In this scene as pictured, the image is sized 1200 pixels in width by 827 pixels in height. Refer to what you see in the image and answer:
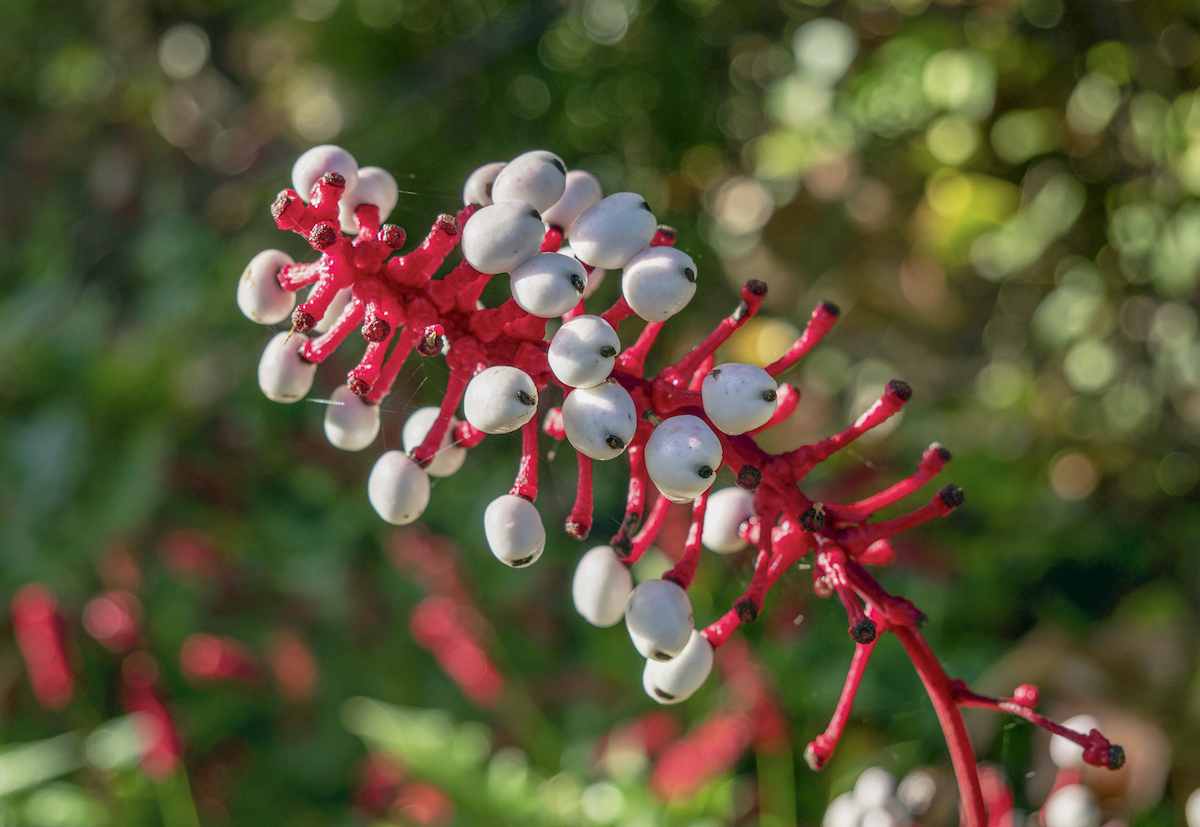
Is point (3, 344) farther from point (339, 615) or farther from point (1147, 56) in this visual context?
point (1147, 56)

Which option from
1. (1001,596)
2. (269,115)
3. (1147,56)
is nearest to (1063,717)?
(1001,596)

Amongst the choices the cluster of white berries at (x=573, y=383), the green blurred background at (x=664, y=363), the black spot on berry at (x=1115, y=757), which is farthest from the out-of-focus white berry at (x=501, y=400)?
the green blurred background at (x=664, y=363)

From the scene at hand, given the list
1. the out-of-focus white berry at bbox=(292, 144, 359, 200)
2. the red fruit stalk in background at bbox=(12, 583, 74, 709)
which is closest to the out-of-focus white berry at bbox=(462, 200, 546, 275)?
the out-of-focus white berry at bbox=(292, 144, 359, 200)

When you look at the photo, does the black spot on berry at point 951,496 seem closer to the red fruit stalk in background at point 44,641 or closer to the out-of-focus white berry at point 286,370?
the out-of-focus white berry at point 286,370

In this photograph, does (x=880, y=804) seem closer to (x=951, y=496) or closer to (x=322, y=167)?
(x=951, y=496)

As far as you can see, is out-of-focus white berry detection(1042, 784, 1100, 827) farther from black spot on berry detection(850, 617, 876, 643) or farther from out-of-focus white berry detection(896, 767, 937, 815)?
black spot on berry detection(850, 617, 876, 643)

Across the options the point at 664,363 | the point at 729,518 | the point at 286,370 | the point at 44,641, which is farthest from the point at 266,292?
the point at 44,641
